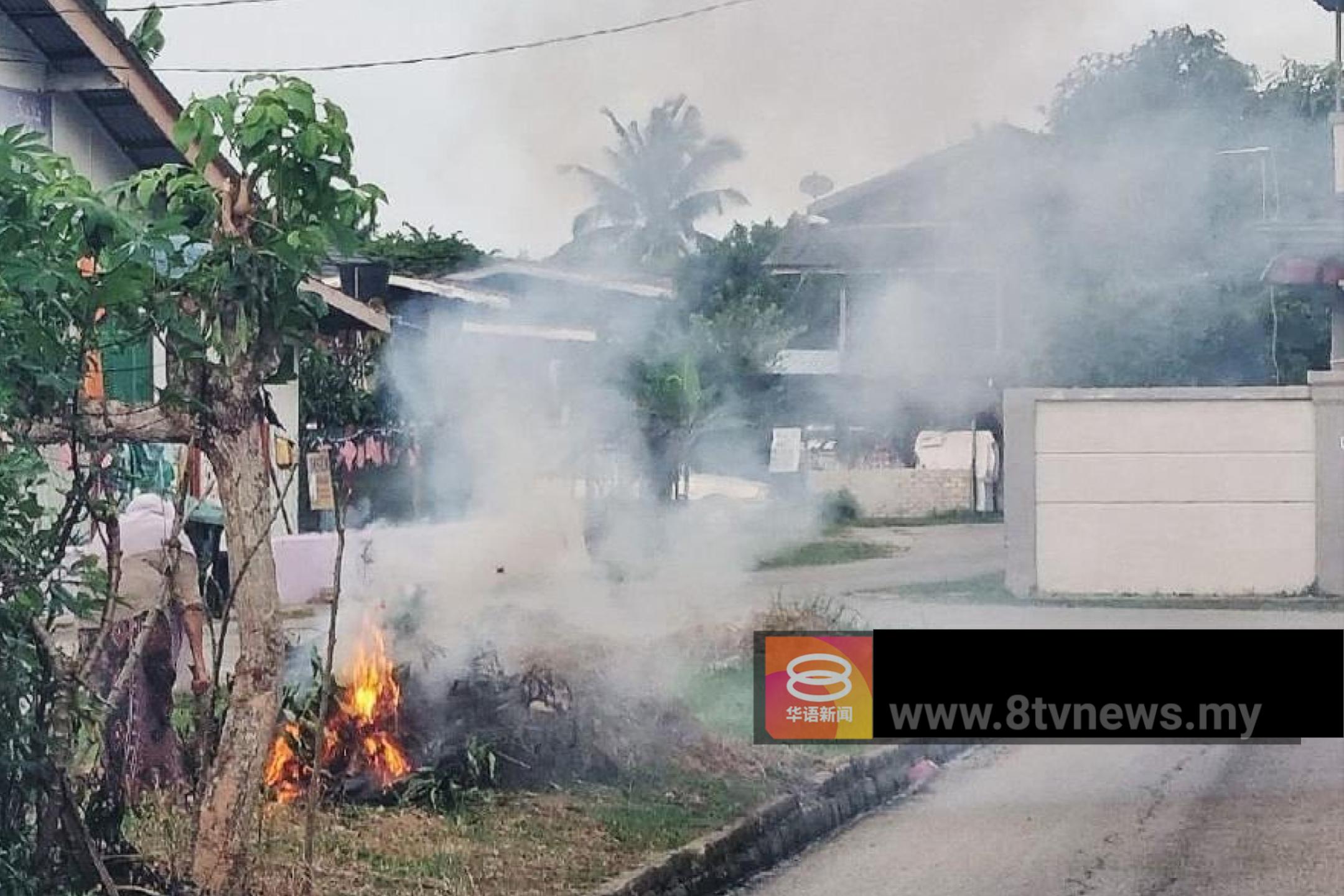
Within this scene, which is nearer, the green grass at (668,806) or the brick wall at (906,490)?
the green grass at (668,806)

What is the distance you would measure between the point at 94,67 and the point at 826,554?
9829mm

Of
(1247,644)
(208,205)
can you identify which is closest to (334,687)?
(208,205)

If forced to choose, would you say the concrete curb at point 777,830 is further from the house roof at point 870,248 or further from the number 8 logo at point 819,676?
the house roof at point 870,248

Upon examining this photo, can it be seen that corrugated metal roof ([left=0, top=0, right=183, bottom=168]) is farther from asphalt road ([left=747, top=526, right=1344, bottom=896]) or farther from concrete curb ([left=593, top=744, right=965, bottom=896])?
asphalt road ([left=747, top=526, right=1344, bottom=896])

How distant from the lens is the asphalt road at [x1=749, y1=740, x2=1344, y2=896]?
748cm

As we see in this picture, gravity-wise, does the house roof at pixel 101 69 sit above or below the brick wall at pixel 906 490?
above

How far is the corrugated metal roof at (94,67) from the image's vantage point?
13.4m

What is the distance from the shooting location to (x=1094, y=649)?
14.0 m

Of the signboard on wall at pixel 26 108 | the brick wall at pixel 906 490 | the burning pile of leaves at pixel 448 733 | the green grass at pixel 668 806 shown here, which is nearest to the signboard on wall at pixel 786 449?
the brick wall at pixel 906 490

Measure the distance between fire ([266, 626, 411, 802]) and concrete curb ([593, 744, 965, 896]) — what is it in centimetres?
136

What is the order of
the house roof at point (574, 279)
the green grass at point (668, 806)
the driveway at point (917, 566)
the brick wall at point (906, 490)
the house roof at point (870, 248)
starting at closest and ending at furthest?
the green grass at point (668, 806) → the house roof at point (574, 279) → the house roof at point (870, 248) → the driveway at point (917, 566) → the brick wall at point (906, 490)

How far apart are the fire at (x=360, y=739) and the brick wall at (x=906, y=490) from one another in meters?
15.2

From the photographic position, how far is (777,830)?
27.5ft

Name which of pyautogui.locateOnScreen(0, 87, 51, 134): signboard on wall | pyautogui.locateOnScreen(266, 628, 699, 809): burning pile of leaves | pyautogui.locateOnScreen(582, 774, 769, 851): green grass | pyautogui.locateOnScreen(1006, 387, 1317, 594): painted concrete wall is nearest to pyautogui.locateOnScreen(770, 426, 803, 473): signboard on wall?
pyautogui.locateOnScreen(1006, 387, 1317, 594): painted concrete wall
